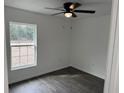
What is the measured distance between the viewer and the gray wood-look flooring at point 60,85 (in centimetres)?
277

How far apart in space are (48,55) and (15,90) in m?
1.76

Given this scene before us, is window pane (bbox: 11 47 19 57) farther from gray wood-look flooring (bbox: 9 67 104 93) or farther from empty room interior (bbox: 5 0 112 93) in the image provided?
gray wood-look flooring (bbox: 9 67 104 93)

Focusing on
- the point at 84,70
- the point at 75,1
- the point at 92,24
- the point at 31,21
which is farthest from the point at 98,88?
the point at 31,21

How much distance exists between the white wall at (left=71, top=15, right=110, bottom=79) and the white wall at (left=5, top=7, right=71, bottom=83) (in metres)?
0.44

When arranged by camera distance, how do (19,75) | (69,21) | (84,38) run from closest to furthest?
(19,75), (84,38), (69,21)

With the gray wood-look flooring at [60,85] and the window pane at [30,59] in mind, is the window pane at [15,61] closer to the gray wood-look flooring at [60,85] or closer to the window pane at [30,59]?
the window pane at [30,59]

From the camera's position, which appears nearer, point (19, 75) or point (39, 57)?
point (19, 75)

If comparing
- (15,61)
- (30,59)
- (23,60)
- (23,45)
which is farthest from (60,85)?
(23,45)

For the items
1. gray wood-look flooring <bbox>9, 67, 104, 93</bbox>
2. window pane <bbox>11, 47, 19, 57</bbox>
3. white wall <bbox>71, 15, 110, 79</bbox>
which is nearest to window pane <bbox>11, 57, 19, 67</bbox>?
window pane <bbox>11, 47, 19, 57</bbox>

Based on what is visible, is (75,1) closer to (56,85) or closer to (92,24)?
(92,24)

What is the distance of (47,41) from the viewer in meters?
3.87

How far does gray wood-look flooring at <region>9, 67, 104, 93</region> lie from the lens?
9.08 feet

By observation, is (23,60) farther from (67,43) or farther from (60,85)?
(67,43)

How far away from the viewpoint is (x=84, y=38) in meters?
4.27
